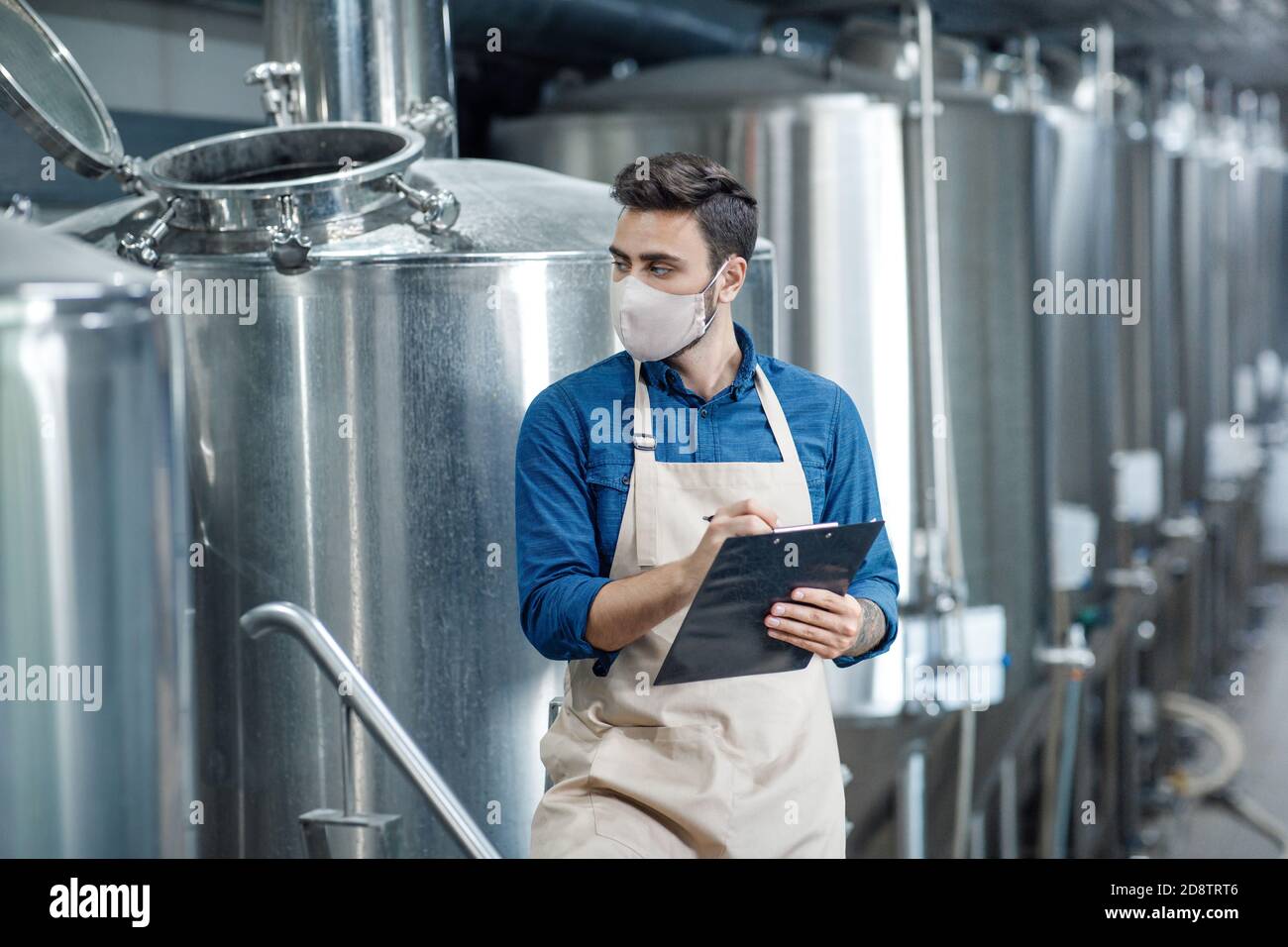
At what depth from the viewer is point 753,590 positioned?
1315 millimetres

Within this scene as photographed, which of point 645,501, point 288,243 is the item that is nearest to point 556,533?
point 645,501

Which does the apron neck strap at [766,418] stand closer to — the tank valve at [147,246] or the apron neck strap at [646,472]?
the apron neck strap at [646,472]

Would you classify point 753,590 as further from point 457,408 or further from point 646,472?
point 457,408

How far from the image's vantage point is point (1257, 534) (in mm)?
7273

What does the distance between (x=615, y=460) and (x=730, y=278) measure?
0.72 feet

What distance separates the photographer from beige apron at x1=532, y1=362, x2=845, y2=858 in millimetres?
1437

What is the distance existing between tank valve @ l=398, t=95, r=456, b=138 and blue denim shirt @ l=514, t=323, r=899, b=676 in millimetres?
676

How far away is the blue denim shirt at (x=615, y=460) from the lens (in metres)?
1.41

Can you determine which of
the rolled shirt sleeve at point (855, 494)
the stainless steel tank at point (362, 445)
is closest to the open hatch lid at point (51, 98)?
the stainless steel tank at point (362, 445)

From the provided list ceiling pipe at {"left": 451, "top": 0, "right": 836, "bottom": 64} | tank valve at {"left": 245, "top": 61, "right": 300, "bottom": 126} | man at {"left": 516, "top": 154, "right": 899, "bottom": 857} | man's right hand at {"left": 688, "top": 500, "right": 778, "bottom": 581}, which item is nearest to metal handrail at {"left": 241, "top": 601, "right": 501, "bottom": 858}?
man at {"left": 516, "top": 154, "right": 899, "bottom": 857}

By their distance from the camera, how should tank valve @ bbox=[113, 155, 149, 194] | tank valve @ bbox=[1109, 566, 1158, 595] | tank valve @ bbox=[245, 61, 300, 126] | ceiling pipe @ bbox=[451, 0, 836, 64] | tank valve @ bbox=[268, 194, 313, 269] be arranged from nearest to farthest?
tank valve @ bbox=[268, 194, 313, 269], tank valve @ bbox=[113, 155, 149, 194], tank valve @ bbox=[245, 61, 300, 126], ceiling pipe @ bbox=[451, 0, 836, 64], tank valve @ bbox=[1109, 566, 1158, 595]

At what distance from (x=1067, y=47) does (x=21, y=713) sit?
4.77m

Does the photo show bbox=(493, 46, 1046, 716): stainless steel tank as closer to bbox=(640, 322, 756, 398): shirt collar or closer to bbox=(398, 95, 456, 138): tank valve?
bbox=(398, 95, 456, 138): tank valve
